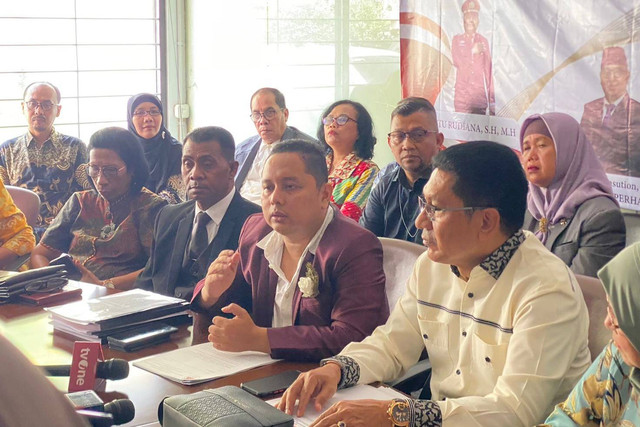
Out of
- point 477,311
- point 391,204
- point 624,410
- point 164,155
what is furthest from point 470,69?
point 624,410

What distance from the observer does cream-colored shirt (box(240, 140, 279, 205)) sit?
491 cm

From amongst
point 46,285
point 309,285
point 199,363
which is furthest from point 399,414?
point 46,285

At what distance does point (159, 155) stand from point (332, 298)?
304 cm

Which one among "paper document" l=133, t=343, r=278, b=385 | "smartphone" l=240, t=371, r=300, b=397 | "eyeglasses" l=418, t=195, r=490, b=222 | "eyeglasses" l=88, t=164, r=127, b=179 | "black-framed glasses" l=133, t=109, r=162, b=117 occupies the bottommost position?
"paper document" l=133, t=343, r=278, b=385

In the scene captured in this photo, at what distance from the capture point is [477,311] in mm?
1792

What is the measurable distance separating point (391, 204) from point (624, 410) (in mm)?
2314

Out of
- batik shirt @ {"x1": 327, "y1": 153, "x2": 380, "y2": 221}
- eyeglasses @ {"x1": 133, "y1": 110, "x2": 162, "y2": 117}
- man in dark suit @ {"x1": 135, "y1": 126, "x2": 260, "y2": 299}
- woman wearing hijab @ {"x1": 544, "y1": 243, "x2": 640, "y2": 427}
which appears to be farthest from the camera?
eyeglasses @ {"x1": 133, "y1": 110, "x2": 162, "y2": 117}

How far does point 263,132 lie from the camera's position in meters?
4.90

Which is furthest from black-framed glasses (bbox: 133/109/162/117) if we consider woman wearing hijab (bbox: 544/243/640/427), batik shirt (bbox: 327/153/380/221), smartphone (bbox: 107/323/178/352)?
woman wearing hijab (bbox: 544/243/640/427)

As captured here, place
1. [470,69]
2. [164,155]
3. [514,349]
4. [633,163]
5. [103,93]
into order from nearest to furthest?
[514,349]
[633,163]
[470,69]
[164,155]
[103,93]

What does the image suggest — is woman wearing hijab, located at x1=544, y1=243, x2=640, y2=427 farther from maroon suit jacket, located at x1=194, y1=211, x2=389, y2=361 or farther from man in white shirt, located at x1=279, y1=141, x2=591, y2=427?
maroon suit jacket, located at x1=194, y1=211, x2=389, y2=361

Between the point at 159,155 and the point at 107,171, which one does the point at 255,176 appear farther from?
the point at 107,171

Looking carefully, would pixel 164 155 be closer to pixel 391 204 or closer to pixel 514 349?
pixel 391 204

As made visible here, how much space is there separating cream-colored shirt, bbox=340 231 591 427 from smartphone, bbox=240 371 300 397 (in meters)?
0.18
